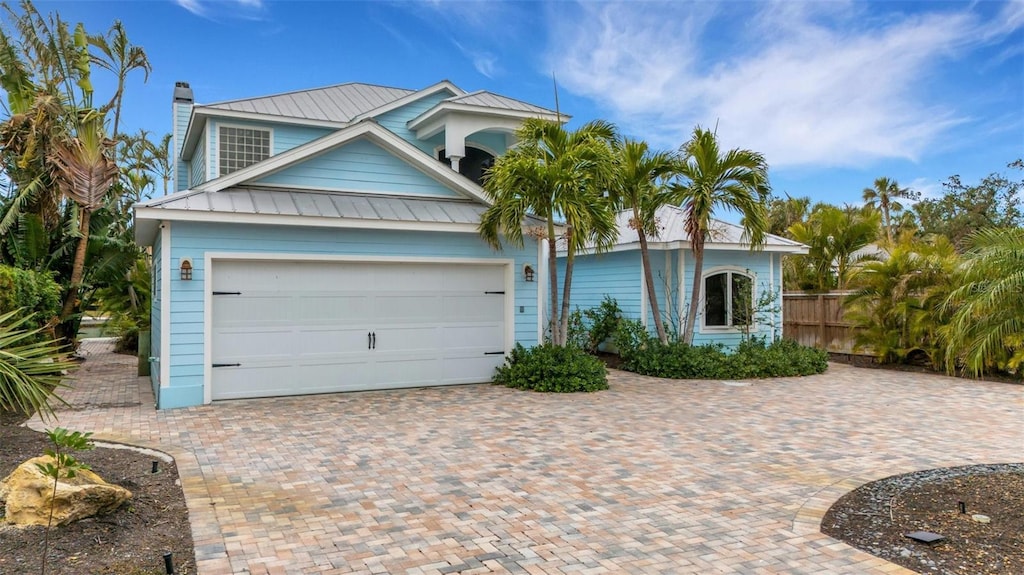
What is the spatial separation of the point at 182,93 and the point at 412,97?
19.1 ft

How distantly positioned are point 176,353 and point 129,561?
585cm

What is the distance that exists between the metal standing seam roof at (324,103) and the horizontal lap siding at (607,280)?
6120mm

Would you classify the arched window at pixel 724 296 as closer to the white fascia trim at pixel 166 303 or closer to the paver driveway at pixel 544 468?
the paver driveway at pixel 544 468

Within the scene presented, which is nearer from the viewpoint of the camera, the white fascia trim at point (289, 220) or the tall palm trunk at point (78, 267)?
the white fascia trim at point (289, 220)

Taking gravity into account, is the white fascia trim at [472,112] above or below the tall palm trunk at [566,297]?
above

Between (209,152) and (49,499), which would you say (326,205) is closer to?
(209,152)

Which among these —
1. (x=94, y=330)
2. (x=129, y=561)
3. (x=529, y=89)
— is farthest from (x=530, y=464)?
(x=94, y=330)

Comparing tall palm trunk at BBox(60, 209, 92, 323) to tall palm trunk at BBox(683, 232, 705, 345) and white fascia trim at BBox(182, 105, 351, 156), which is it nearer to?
white fascia trim at BBox(182, 105, 351, 156)

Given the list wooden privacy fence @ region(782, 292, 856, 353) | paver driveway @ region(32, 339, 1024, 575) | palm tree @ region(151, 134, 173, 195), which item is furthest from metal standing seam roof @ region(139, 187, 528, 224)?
palm tree @ region(151, 134, 173, 195)

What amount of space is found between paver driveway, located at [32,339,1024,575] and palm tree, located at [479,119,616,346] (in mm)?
2651

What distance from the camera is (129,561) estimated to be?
4000mm

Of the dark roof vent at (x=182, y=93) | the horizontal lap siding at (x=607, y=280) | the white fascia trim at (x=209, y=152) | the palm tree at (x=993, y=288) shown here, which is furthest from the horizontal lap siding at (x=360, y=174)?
the palm tree at (x=993, y=288)

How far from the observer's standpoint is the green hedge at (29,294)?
8.53 m

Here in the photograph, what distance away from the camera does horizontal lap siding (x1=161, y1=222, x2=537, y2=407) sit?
30.5 feet
